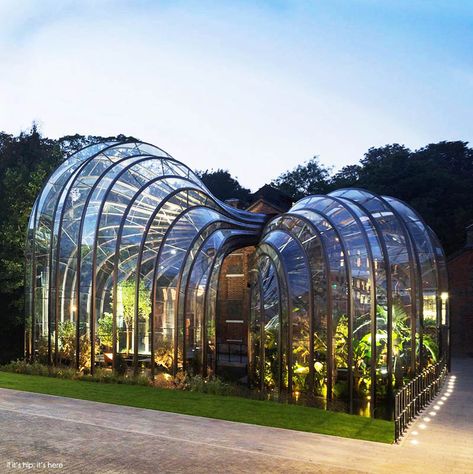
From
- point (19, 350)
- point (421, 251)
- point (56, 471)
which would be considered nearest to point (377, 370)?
point (421, 251)

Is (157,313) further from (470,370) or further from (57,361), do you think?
(470,370)

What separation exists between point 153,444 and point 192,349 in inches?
479

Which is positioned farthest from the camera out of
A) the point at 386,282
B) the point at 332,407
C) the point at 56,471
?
the point at 386,282

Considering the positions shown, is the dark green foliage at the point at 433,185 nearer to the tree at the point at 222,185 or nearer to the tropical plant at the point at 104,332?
the tree at the point at 222,185

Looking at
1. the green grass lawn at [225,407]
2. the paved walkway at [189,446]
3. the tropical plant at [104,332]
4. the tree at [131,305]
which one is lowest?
the green grass lawn at [225,407]

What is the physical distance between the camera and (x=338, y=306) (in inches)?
653

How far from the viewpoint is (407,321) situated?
1748cm

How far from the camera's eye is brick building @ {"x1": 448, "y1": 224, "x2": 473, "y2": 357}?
112 feet

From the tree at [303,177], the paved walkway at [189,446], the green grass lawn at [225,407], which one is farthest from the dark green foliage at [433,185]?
the paved walkway at [189,446]

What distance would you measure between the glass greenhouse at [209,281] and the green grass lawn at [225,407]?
2.95m

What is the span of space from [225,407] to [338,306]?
485 centimetres

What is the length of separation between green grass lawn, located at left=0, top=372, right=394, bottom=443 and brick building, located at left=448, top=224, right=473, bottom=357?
904 inches

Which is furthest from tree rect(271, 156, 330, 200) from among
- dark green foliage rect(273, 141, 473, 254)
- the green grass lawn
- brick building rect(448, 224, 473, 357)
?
the green grass lawn

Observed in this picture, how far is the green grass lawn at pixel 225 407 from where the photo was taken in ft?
37.4
